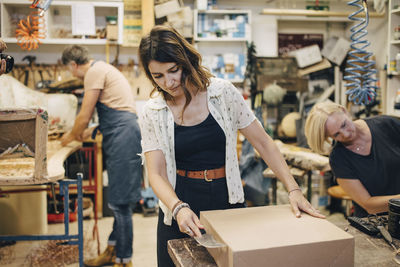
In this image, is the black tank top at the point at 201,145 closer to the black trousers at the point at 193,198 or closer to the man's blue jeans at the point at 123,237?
the black trousers at the point at 193,198

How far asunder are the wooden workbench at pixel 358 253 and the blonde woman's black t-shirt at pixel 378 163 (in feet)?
2.27

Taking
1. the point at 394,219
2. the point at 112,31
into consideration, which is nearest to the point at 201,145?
A: the point at 394,219

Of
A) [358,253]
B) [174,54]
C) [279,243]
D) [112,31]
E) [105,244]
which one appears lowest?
[105,244]

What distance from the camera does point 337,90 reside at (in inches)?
206

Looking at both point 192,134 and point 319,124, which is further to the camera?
point 319,124

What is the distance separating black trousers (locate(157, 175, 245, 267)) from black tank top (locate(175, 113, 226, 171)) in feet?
0.23

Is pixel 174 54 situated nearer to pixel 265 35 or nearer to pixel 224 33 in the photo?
pixel 224 33

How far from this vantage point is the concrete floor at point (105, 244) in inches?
132

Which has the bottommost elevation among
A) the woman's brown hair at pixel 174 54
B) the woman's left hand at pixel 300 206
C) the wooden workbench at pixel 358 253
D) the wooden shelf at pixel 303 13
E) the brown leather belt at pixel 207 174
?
the wooden workbench at pixel 358 253

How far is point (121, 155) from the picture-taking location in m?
3.12

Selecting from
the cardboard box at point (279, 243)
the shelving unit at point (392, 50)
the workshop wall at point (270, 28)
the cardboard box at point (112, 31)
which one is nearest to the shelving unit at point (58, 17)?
the cardboard box at point (112, 31)

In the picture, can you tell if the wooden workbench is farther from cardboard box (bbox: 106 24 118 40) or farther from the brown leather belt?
cardboard box (bbox: 106 24 118 40)

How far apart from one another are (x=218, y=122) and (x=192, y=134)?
0.12 meters

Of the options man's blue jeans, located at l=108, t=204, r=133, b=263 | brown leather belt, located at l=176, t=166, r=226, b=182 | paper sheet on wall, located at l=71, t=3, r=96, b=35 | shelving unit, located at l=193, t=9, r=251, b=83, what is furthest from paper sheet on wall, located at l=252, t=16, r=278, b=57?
brown leather belt, located at l=176, t=166, r=226, b=182
